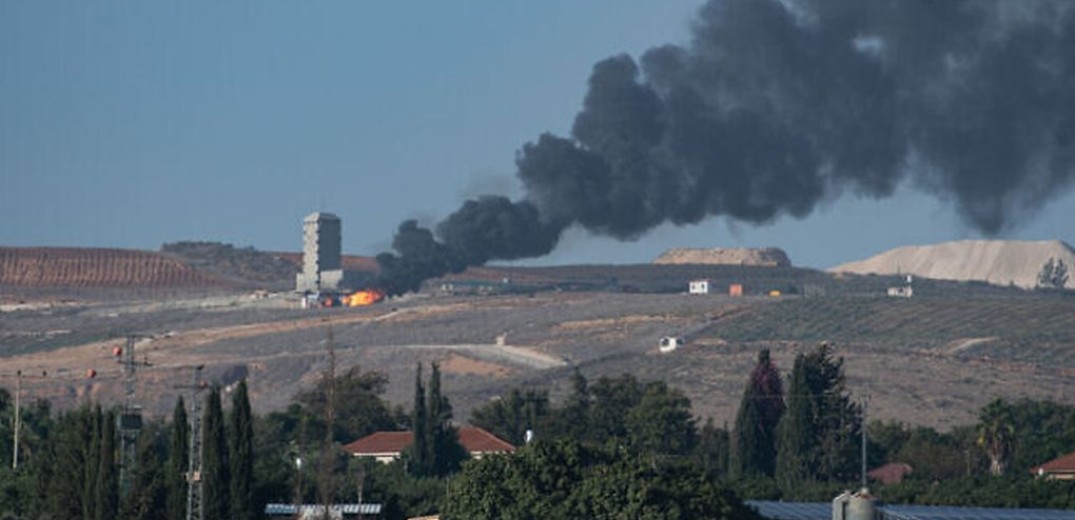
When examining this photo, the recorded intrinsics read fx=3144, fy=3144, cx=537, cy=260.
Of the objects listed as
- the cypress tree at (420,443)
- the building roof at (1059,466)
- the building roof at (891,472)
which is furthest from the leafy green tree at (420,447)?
the building roof at (1059,466)

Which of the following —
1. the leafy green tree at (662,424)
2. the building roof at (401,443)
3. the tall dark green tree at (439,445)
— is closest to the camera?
the tall dark green tree at (439,445)

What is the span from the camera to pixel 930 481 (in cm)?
14075

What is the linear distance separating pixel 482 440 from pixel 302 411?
13364 millimetres

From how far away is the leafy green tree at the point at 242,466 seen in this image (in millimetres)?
96188

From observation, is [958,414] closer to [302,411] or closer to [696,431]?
[696,431]

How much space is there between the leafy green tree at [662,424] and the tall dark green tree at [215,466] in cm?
5844

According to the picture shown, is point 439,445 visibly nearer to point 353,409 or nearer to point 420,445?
point 420,445

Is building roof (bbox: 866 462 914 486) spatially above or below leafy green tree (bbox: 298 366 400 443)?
below

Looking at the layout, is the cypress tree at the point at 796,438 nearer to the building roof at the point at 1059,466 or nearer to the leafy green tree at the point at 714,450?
the leafy green tree at the point at 714,450

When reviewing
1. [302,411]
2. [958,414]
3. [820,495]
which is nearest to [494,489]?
[820,495]

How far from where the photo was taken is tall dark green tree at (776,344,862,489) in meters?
144

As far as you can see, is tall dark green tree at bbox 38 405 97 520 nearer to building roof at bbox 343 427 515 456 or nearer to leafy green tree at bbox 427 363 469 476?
leafy green tree at bbox 427 363 469 476

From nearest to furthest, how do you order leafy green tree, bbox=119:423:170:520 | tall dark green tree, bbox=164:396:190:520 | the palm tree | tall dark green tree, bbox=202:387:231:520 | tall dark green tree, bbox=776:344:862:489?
tall dark green tree, bbox=202:387:231:520, tall dark green tree, bbox=164:396:190:520, leafy green tree, bbox=119:423:170:520, tall dark green tree, bbox=776:344:862:489, the palm tree

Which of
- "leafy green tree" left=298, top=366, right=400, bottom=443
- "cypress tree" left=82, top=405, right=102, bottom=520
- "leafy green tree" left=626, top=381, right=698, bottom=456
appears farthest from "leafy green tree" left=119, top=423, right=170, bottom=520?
"leafy green tree" left=626, top=381, right=698, bottom=456
